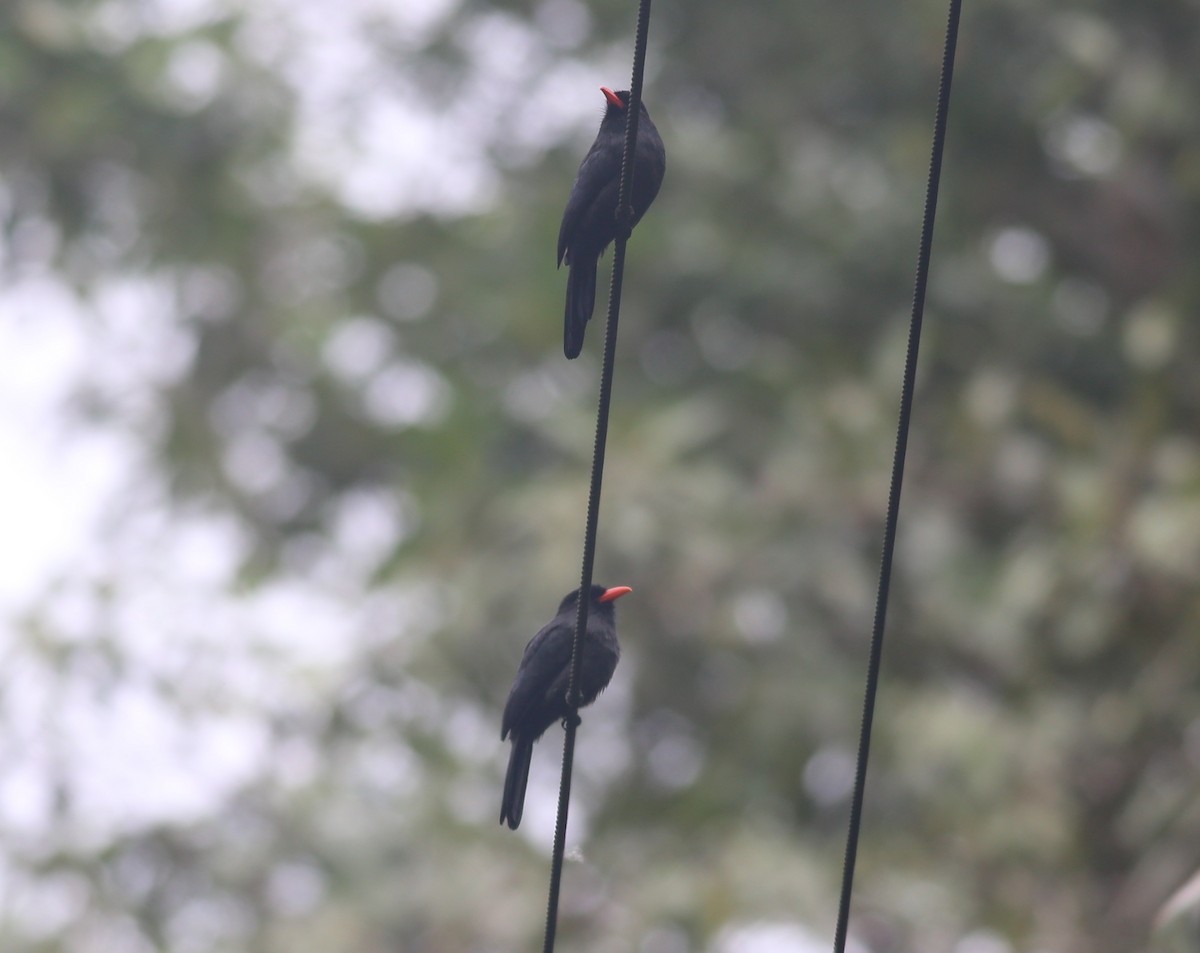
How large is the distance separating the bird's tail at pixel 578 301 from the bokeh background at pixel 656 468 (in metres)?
3.84

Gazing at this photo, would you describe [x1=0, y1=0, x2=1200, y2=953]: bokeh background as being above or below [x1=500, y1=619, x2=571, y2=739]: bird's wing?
above

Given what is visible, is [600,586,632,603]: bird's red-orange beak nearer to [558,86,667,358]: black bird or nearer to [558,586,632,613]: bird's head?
[558,586,632,613]: bird's head

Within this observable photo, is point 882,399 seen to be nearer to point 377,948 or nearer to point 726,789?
point 726,789

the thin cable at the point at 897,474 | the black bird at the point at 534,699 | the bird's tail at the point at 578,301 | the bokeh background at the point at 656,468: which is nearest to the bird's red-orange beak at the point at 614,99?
the black bird at the point at 534,699

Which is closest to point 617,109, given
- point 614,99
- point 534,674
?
point 614,99

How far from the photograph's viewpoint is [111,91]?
9.07 meters

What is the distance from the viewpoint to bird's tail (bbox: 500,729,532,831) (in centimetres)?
261

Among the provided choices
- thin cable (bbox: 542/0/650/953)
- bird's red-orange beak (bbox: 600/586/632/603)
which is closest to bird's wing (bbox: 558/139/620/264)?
thin cable (bbox: 542/0/650/953)

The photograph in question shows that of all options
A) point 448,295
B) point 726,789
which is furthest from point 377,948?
point 448,295

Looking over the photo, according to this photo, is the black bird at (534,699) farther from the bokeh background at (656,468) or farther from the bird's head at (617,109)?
the bokeh background at (656,468)

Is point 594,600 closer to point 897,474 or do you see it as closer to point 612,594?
point 612,594

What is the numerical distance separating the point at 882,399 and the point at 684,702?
1978mm

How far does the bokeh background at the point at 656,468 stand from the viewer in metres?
6.63

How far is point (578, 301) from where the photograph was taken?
2471 millimetres
